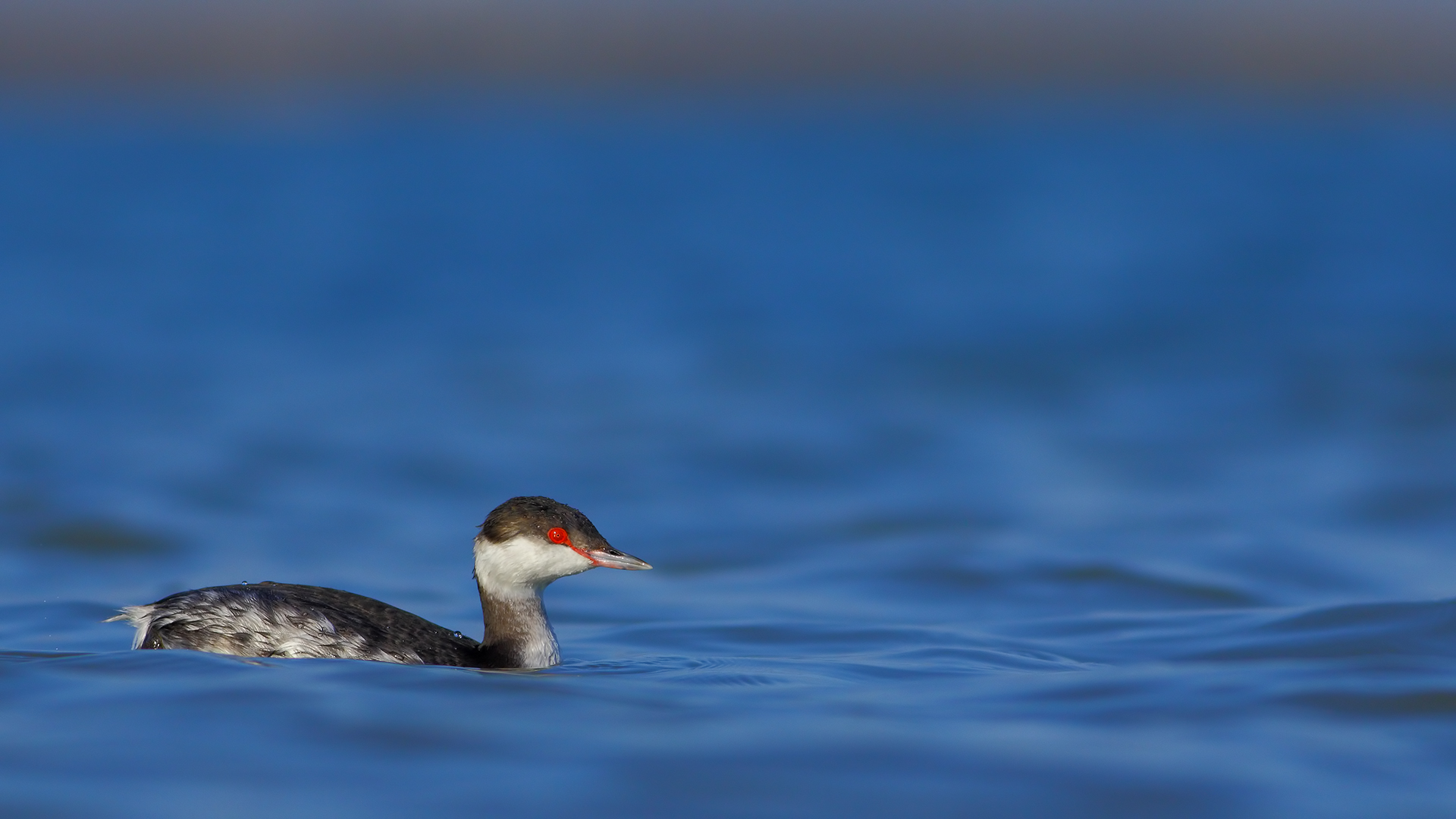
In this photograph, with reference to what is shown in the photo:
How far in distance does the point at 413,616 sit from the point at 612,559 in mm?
Result: 1003

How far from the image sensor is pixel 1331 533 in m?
12.0

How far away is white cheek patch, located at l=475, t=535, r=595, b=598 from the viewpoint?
7887mm

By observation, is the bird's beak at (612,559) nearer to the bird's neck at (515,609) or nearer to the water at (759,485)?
the bird's neck at (515,609)

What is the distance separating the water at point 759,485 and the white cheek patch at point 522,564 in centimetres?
61

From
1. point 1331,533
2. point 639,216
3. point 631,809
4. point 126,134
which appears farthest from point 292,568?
point 126,134

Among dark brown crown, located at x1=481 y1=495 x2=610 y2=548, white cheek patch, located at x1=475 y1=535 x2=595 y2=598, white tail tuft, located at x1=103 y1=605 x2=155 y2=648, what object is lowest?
white tail tuft, located at x1=103 y1=605 x2=155 y2=648

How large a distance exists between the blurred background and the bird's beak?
0.55 metres

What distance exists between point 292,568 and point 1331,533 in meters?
7.15

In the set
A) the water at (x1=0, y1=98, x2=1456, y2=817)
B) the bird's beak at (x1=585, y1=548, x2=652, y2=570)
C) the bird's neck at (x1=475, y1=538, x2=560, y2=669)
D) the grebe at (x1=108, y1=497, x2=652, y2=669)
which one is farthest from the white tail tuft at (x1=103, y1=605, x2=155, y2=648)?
the bird's beak at (x1=585, y1=548, x2=652, y2=570)

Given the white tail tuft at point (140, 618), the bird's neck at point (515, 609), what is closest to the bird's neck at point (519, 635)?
the bird's neck at point (515, 609)

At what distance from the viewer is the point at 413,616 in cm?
796

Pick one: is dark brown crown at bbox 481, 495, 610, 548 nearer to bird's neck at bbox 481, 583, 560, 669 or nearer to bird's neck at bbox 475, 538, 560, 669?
bird's neck at bbox 475, 538, 560, 669

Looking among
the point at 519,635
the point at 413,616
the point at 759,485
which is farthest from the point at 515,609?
the point at 759,485

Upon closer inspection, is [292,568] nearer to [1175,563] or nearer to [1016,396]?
[1175,563]
